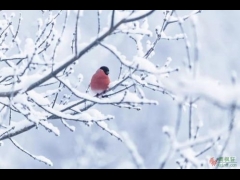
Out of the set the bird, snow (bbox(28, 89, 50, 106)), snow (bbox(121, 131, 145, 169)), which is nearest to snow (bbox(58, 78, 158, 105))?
snow (bbox(28, 89, 50, 106))

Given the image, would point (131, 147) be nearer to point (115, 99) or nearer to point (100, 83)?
point (115, 99)

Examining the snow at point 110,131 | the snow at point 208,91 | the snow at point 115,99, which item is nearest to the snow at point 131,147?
the snow at point 208,91

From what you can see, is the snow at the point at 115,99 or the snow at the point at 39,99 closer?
the snow at the point at 115,99

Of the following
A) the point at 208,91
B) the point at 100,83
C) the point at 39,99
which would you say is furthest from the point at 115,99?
the point at 208,91

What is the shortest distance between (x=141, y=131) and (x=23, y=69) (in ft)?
24.1

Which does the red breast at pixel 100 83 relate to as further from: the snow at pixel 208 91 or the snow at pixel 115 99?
the snow at pixel 208 91

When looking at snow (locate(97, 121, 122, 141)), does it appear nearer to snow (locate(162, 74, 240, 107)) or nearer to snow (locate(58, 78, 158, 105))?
snow (locate(58, 78, 158, 105))

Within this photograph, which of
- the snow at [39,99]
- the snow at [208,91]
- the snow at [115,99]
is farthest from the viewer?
the snow at [39,99]

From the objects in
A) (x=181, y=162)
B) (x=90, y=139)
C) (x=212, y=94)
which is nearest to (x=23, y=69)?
(x=181, y=162)

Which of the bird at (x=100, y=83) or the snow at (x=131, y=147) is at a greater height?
the bird at (x=100, y=83)

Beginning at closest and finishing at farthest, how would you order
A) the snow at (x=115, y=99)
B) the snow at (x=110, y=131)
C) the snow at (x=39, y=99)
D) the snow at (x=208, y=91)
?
the snow at (x=208, y=91) → the snow at (x=115, y=99) → the snow at (x=39, y=99) → the snow at (x=110, y=131)
